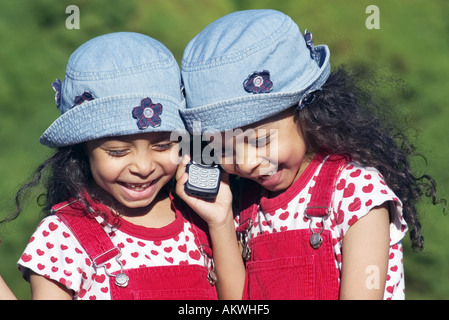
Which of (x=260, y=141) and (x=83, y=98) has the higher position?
(x=83, y=98)

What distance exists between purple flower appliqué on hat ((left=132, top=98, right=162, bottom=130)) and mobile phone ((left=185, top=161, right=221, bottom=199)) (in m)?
0.34

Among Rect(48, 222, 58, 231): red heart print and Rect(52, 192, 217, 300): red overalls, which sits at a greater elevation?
Rect(48, 222, 58, 231): red heart print

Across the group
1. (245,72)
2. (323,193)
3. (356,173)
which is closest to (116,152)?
(245,72)

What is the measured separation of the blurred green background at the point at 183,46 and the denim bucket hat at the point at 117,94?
1878mm

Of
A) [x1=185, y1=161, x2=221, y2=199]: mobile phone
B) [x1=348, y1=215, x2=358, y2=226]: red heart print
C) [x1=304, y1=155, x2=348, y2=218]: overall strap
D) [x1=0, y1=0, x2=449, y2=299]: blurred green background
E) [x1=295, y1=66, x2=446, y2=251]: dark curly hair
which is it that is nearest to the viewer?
[x1=348, y1=215, x2=358, y2=226]: red heart print

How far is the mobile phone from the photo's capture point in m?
3.04

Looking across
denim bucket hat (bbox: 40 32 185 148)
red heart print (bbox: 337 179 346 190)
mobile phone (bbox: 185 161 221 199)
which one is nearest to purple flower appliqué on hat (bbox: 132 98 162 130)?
denim bucket hat (bbox: 40 32 185 148)

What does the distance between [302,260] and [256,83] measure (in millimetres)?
689

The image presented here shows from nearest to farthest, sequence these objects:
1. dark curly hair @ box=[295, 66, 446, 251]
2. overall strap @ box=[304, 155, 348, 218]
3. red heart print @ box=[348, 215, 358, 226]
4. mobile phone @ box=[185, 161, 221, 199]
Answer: red heart print @ box=[348, 215, 358, 226], overall strap @ box=[304, 155, 348, 218], dark curly hair @ box=[295, 66, 446, 251], mobile phone @ box=[185, 161, 221, 199]

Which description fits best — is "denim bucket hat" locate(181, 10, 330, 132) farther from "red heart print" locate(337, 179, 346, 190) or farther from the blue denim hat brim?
"red heart print" locate(337, 179, 346, 190)

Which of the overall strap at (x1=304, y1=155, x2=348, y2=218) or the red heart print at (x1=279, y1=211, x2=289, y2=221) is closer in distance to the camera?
the overall strap at (x1=304, y1=155, x2=348, y2=218)

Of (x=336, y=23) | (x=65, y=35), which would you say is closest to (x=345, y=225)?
(x=336, y=23)

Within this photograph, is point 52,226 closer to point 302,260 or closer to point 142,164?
point 142,164

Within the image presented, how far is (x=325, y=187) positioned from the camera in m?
2.86
